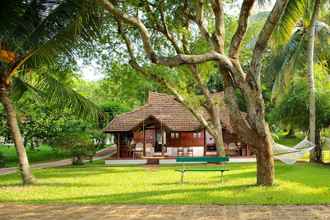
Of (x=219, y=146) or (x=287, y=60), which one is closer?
(x=219, y=146)

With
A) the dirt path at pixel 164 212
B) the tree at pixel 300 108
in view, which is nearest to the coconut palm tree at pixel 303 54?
the tree at pixel 300 108

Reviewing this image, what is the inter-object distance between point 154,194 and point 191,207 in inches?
88.6

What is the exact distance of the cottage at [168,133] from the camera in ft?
90.8

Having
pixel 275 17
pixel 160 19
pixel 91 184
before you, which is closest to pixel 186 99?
pixel 160 19

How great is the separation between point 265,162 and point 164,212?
450 centimetres

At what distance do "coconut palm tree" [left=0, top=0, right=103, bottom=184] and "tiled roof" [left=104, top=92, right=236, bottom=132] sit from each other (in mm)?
13106

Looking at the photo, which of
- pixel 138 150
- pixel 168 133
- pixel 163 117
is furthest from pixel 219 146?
pixel 138 150

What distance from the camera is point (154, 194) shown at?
11.2 metres

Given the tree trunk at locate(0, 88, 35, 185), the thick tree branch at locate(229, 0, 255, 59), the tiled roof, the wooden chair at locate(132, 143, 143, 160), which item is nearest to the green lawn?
the tree trunk at locate(0, 88, 35, 185)

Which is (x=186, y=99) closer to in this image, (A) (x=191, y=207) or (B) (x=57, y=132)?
(B) (x=57, y=132)

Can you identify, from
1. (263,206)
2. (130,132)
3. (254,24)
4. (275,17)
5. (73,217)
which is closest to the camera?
(73,217)

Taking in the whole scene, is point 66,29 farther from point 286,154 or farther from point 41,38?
point 286,154

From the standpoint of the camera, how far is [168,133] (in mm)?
28703

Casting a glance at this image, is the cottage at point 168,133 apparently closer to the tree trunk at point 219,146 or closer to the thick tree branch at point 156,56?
the tree trunk at point 219,146
